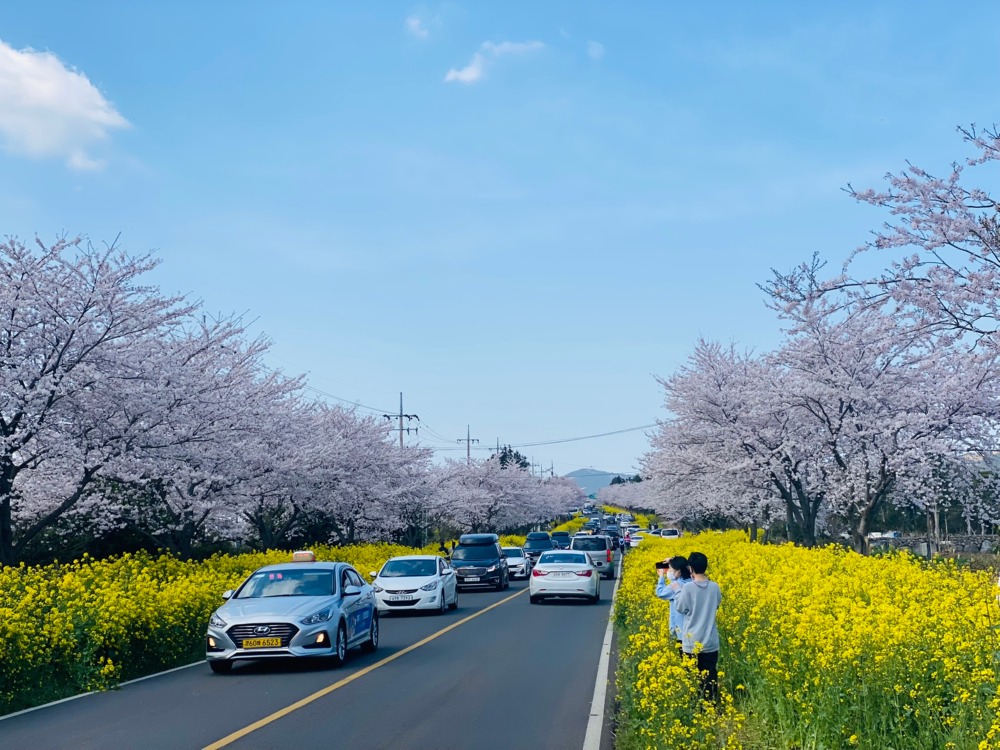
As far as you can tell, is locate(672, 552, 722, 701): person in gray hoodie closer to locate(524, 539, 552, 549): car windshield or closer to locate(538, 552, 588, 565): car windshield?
locate(538, 552, 588, 565): car windshield

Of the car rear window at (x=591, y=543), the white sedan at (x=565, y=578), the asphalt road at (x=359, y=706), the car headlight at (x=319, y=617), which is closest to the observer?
the asphalt road at (x=359, y=706)

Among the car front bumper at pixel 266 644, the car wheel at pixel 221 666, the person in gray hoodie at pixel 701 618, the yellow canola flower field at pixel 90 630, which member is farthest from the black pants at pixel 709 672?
the yellow canola flower field at pixel 90 630

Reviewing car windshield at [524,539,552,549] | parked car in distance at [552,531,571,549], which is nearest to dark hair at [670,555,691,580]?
car windshield at [524,539,552,549]

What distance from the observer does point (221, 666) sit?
14.0m

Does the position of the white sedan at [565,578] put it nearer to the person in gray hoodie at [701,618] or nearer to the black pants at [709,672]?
the black pants at [709,672]

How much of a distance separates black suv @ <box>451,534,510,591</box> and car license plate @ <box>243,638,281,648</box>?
68.4 feet

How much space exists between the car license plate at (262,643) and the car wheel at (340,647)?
2.96ft

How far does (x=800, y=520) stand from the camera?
4050 cm

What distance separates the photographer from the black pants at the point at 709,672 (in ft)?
29.3

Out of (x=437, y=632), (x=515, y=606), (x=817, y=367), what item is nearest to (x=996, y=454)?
(x=817, y=367)

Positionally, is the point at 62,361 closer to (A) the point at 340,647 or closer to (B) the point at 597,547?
(A) the point at 340,647

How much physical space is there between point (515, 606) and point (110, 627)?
15.3 meters

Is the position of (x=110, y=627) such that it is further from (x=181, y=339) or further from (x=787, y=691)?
(x=181, y=339)

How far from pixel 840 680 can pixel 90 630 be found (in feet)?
33.0
